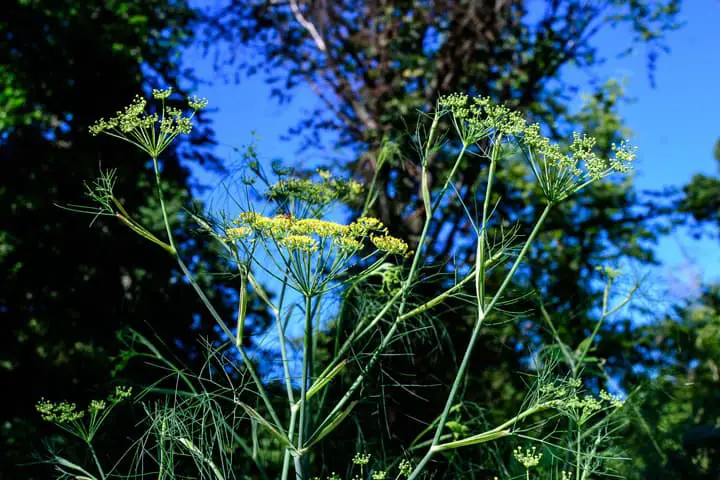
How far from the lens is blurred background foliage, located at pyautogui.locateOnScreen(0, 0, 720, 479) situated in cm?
469

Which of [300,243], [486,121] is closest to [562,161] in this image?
[486,121]

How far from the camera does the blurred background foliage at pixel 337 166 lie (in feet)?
15.4

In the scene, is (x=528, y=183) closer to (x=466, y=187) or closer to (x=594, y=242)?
(x=594, y=242)

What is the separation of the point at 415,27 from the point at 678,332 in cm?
409

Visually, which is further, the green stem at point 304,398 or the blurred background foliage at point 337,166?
the blurred background foliage at point 337,166

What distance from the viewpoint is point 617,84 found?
11523mm

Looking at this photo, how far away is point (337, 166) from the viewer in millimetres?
4449

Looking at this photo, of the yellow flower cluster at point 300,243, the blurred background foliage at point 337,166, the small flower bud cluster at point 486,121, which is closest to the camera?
the yellow flower cluster at point 300,243

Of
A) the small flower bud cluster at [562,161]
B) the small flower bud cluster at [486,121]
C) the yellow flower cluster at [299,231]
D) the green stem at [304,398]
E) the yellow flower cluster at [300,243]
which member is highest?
the small flower bud cluster at [486,121]

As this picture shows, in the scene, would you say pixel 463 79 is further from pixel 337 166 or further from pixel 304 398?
pixel 304 398

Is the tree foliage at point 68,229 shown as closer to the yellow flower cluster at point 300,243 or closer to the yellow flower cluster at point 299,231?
the yellow flower cluster at point 299,231

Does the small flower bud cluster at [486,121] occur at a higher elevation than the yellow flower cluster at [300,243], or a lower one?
higher

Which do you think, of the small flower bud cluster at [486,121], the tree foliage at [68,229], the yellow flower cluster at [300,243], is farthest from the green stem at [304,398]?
the tree foliage at [68,229]

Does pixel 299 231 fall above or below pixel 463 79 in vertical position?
below
